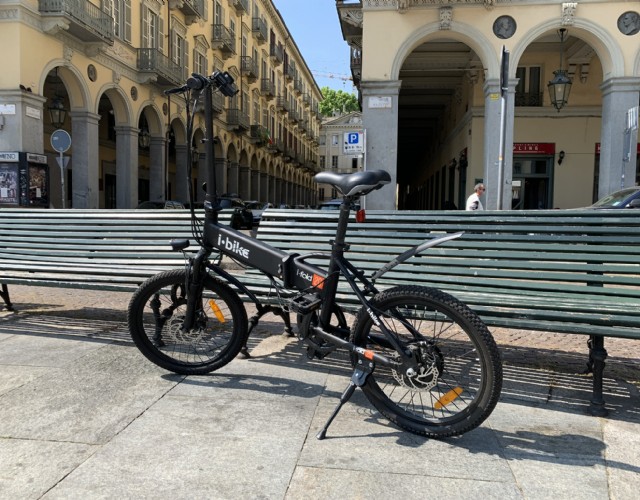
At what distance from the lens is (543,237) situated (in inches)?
139

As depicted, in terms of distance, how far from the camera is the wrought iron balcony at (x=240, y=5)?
38.3m

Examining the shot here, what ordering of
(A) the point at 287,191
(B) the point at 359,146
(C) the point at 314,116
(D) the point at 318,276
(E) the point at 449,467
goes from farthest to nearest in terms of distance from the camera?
(C) the point at 314,116, (A) the point at 287,191, (B) the point at 359,146, (D) the point at 318,276, (E) the point at 449,467

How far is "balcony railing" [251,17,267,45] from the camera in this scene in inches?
1766

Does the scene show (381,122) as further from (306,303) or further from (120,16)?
(120,16)

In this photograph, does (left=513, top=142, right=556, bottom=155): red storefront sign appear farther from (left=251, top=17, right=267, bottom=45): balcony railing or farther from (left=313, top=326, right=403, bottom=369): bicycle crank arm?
(left=251, top=17, right=267, bottom=45): balcony railing

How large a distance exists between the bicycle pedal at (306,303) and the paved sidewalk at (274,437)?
1.86 ft

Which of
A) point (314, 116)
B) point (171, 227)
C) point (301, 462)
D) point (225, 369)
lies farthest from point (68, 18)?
point (314, 116)

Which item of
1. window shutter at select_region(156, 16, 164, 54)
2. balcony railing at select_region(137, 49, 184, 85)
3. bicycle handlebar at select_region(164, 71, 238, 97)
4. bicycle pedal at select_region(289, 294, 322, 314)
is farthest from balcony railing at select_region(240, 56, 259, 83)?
bicycle pedal at select_region(289, 294, 322, 314)

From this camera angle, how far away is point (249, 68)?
41.7 meters

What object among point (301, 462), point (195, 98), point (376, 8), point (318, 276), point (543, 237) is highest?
point (376, 8)

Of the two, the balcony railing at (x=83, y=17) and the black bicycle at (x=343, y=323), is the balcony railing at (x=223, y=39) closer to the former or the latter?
the balcony railing at (x=83, y=17)

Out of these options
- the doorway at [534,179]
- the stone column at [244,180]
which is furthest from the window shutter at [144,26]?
the stone column at [244,180]

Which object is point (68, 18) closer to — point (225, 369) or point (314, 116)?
point (225, 369)

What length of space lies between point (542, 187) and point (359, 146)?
925cm
